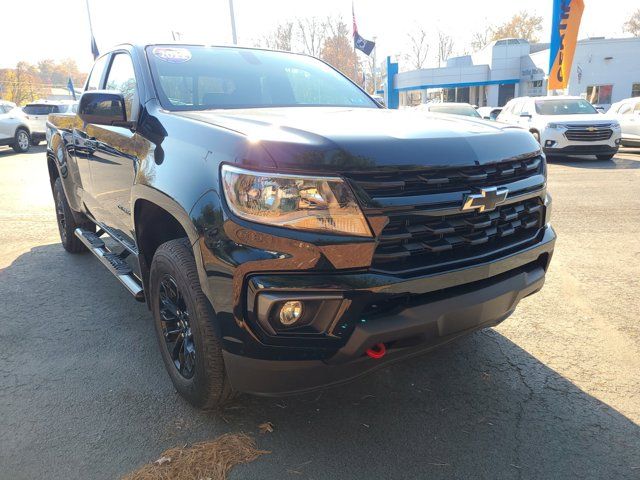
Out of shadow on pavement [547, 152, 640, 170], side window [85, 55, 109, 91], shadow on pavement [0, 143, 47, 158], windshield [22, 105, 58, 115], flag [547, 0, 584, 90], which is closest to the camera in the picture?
side window [85, 55, 109, 91]

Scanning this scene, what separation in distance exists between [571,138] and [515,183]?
1119cm

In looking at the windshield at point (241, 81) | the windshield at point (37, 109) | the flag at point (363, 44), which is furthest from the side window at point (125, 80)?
the flag at point (363, 44)

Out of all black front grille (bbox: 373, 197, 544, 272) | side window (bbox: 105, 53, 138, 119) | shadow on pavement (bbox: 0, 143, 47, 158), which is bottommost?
shadow on pavement (bbox: 0, 143, 47, 158)

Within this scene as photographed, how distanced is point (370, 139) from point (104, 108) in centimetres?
181

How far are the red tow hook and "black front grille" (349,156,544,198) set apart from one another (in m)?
0.60

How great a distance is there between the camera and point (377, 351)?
2.00 meters

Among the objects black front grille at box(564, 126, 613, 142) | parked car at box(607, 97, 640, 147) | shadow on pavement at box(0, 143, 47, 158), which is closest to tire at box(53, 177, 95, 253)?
black front grille at box(564, 126, 613, 142)

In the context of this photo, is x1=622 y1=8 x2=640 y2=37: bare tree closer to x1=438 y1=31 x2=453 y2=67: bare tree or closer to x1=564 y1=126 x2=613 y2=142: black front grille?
x1=438 y1=31 x2=453 y2=67: bare tree

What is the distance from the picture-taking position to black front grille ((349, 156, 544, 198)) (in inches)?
75.3

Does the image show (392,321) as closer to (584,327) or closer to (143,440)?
(143,440)

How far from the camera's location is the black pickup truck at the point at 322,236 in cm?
187

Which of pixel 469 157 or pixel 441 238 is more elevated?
pixel 469 157

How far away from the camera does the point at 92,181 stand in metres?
3.74

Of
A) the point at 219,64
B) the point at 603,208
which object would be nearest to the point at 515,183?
the point at 219,64
